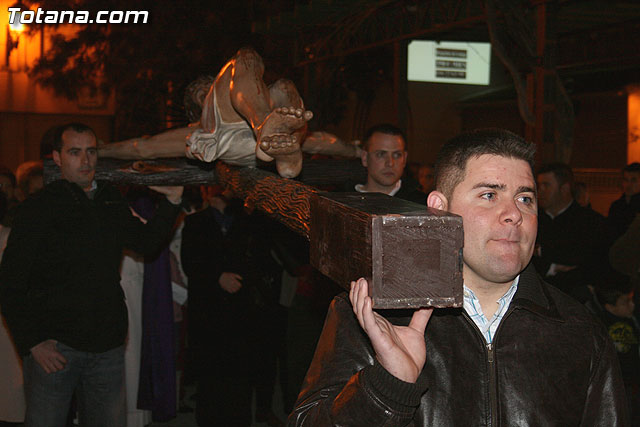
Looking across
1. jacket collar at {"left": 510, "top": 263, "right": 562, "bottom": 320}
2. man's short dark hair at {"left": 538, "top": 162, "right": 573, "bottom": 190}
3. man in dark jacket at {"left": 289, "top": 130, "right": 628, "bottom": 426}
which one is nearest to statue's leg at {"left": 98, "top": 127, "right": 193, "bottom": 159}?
man's short dark hair at {"left": 538, "top": 162, "right": 573, "bottom": 190}

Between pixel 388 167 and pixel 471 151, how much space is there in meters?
2.47

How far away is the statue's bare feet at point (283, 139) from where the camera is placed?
3.19 meters

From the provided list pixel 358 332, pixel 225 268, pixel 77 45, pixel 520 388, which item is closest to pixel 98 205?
pixel 225 268

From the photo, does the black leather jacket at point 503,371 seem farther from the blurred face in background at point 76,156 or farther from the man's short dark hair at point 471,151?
the blurred face in background at point 76,156

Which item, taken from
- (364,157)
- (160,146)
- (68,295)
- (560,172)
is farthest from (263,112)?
(560,172)

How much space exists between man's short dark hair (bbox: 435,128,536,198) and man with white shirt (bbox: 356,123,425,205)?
2.31 metres

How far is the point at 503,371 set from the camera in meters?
1.84

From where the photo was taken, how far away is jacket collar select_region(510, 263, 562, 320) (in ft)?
6.23

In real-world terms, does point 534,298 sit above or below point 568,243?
above

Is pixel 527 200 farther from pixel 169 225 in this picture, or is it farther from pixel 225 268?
pixel 225 268

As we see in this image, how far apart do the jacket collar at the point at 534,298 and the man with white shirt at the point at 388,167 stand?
2.38 metres

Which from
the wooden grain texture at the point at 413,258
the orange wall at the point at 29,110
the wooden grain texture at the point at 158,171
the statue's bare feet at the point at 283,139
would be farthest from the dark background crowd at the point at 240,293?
the orange wall at the point at 29,110

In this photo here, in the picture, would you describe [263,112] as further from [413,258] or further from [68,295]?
[413,258]

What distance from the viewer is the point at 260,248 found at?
228 inches
